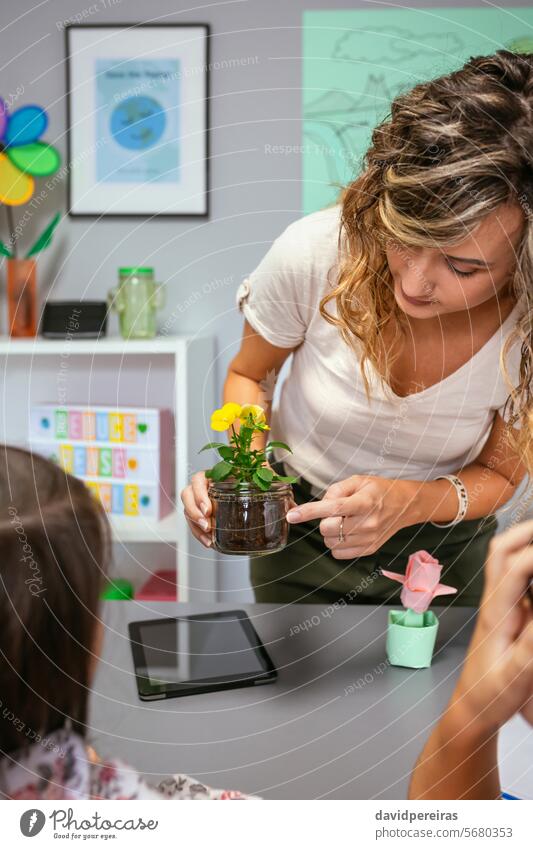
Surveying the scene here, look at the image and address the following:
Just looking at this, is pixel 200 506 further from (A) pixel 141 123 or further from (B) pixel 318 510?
(A) pixel 141 123

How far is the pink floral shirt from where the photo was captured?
55cm

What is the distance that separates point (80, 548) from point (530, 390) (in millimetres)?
432

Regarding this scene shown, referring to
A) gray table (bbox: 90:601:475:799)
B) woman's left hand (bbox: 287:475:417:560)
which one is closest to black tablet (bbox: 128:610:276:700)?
gray table (bbox: 90:601:475:799)

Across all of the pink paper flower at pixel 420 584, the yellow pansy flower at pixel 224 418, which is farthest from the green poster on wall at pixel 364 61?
the pink paper flower at pixel 420 584

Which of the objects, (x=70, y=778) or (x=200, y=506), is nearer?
(x=70, y=778)

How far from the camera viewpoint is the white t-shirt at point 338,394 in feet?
2.38

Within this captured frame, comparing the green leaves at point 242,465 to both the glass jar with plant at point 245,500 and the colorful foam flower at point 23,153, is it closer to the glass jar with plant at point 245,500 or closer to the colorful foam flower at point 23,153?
the glass jar with plant at point 245,500

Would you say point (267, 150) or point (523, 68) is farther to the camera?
point (267, 150)

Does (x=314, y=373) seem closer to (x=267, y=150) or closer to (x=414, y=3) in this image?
(x=267, y=150)

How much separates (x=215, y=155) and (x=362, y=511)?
1.28 feet

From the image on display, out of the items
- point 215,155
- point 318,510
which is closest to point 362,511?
point 318,510

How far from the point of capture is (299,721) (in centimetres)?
59

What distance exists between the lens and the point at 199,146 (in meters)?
0.80

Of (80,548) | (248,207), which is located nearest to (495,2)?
(248,207)
